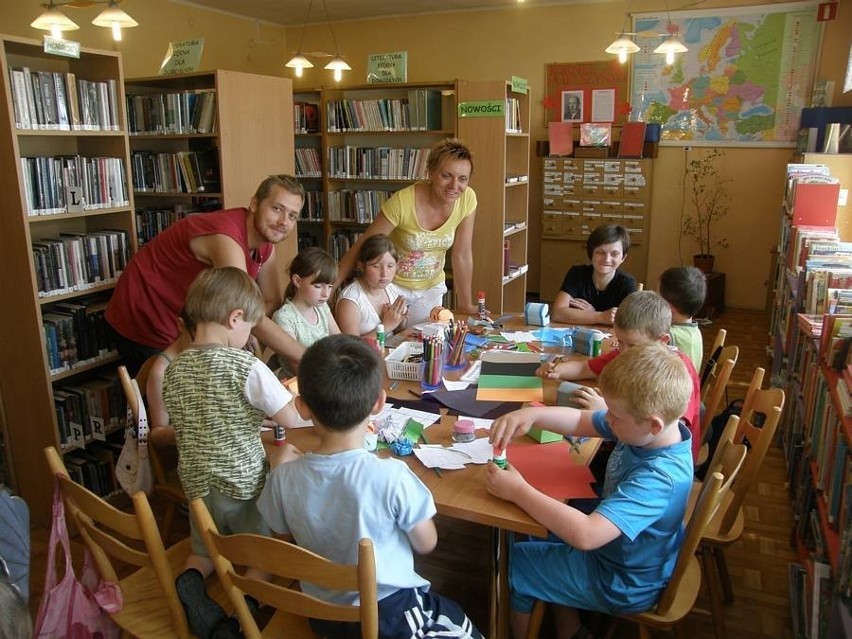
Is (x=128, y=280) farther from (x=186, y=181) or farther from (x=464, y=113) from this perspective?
(x=464, y=113)

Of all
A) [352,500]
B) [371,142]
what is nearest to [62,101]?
[352,500]

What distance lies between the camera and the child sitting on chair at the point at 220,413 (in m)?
1.66

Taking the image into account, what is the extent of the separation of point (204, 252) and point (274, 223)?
0.28m

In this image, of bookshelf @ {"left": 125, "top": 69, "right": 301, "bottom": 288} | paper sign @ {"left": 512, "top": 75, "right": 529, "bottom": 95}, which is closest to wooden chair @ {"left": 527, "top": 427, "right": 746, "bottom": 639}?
bookshelf @ {"left": 125, "top": 69, "right": 301, "bottom": 288}

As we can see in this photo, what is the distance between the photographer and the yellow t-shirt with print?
3.18 meters

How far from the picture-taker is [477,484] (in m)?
1.65

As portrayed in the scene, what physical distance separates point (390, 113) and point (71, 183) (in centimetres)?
294

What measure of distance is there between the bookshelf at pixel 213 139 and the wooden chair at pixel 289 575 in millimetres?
3190

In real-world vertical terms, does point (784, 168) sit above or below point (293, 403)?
above

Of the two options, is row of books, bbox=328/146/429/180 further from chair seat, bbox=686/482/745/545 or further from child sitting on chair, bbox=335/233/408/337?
chair seat, bbox=686/482/745/545

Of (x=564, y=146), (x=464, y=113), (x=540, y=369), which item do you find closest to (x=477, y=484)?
(x=540, y=369)

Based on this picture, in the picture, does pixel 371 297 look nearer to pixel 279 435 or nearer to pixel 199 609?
pixel 279 435

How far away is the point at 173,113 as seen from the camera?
4.44m

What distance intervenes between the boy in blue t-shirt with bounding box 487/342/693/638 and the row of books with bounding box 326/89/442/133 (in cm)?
393
